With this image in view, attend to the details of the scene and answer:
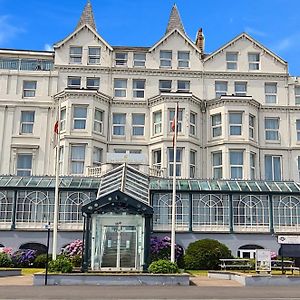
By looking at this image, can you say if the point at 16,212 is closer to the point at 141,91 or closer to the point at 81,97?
the point at 81,97

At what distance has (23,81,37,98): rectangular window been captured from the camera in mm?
44500

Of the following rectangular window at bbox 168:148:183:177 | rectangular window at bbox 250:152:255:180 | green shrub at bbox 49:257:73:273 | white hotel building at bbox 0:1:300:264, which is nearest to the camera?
green shrub at bbox 49:257:73:273

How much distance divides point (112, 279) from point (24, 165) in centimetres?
2380

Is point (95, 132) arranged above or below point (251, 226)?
above

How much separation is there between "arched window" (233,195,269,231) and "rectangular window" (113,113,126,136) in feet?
45.2

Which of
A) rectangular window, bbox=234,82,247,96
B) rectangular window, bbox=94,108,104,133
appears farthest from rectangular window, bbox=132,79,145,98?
rectangular window, bbox=234,82,247,96

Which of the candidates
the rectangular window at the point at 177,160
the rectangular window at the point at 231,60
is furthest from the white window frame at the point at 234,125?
the rectangular window at the point at 231,60

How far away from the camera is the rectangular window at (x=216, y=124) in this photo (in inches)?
1677

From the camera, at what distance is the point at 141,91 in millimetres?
45125

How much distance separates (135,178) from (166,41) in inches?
704

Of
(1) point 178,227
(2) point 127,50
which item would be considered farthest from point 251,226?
(2) point 127,50

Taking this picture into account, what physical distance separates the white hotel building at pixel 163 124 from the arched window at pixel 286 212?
73mm

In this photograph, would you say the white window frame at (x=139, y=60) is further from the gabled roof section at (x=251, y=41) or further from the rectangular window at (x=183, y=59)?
the gabled roof section at (x=251, y=41)

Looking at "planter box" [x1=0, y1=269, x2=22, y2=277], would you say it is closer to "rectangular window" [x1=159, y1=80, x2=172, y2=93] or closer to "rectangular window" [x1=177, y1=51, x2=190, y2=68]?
"rectangular window" [x1=159, y1=80, x2=172, y2=93]
